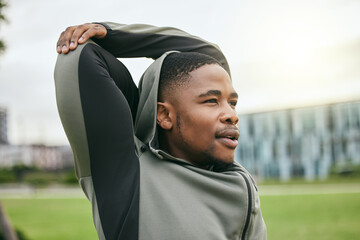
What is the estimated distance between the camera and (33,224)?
54.5 feet

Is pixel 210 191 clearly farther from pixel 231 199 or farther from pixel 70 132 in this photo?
pixel 70 132

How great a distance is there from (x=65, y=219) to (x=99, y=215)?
17476mm

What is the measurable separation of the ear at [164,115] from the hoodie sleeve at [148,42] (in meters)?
0.28

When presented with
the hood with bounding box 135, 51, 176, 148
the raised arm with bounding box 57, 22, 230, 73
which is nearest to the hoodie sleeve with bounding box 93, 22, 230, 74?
the raised arm with bounding box 57, 22, 230, 73

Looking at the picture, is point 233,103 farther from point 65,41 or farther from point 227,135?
point 65,41

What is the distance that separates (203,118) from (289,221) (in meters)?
13.3

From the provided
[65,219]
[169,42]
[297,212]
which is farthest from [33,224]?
[169,42]

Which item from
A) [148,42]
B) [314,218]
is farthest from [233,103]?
[314,218]

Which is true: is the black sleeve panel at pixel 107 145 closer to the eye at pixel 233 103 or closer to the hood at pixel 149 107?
the hood at pixel 149 107

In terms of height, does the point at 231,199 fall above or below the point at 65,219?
above

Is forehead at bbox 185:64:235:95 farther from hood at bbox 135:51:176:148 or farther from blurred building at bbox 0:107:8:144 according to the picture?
blurred building at bbox 0:107:8:144

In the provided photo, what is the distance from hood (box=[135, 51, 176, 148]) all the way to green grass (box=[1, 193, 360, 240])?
10.1 m

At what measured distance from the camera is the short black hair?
4.44 feet

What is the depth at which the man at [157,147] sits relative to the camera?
119 centimetres
